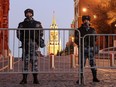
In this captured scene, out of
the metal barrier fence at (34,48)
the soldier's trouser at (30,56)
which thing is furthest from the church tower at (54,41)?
the soldier's trouser at (30,56)

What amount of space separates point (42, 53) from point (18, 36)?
1180mm

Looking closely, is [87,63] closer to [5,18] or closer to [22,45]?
[22,45]

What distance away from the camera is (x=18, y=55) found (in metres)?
13.1

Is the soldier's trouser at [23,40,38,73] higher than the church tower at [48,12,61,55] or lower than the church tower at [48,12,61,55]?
lower

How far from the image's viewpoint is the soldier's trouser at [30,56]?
40.9ft

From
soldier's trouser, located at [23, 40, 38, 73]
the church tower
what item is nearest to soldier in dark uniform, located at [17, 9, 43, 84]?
soldier's trouser, located at [23, 40, 38, 73]

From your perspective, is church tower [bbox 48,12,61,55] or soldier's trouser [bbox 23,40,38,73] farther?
church tower [bbox 48,12,61,55]

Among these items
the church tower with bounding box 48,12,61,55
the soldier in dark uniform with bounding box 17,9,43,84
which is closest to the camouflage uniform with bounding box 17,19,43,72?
the soldier in dark uniform with bounding box 17,9,43,84

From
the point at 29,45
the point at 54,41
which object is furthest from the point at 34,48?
the point at 54,41

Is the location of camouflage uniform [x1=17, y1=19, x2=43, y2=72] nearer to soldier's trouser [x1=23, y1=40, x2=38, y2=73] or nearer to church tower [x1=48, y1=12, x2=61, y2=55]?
soldier's trouser [x1=23, y1=40, x2=38, y2=73]

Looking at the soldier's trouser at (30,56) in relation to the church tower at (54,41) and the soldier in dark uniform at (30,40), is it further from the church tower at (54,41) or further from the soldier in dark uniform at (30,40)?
the church tower at (54,41)

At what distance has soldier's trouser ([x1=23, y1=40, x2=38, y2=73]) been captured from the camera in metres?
12.5

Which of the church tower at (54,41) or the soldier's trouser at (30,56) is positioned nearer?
the soldier's trouser at (30,56)

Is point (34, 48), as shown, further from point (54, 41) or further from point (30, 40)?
point (54, 41)
